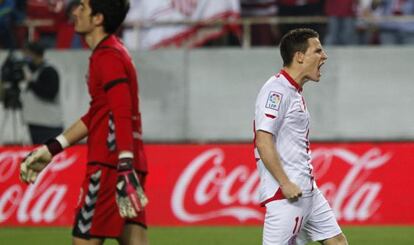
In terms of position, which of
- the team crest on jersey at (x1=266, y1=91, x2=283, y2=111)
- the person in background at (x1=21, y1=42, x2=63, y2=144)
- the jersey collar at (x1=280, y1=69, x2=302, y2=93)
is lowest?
the person in background at (x1=21, y1=42, x2=63, y2=144)

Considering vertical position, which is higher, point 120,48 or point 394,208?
point 120,48

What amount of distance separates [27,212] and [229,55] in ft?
13.3

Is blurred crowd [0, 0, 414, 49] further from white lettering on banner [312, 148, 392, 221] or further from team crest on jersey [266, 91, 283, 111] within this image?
team crest on jersey [266, 91, 283, 111]

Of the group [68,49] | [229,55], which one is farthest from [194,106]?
[68,49]

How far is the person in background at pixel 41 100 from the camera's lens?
16.2 m

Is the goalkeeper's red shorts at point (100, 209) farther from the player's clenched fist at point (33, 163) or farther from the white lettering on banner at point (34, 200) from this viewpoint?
the white lettering on banner at point (34, 200)

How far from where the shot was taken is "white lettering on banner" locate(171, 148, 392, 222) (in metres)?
15.1

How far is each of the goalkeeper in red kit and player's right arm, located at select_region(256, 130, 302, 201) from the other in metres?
0.82

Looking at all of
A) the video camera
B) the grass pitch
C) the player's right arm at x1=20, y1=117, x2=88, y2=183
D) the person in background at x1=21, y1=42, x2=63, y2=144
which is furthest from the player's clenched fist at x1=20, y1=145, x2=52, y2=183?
the video camera

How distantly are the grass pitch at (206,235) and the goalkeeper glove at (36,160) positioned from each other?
5356 mm

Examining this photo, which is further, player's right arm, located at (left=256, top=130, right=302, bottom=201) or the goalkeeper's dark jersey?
player's right arm, located at (left=256, top=130, right=302, bottom=201)

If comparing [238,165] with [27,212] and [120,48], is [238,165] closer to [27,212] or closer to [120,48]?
[27,212]

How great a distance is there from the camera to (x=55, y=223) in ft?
49.5

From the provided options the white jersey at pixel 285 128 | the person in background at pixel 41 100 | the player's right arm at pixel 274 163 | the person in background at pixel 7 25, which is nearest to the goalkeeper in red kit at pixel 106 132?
the player's right arm at pixel 274 163
